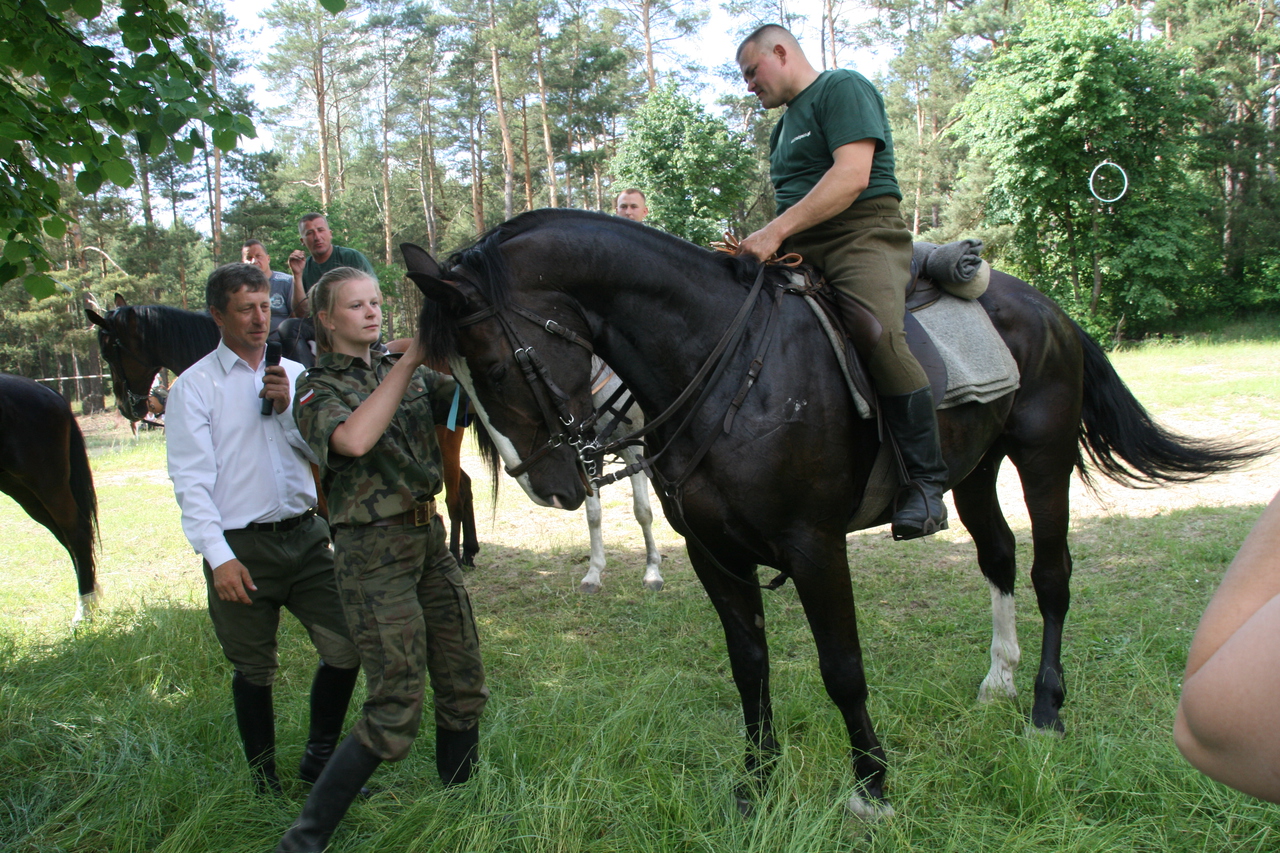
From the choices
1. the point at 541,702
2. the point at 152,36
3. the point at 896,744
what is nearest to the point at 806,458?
the point at 896,744

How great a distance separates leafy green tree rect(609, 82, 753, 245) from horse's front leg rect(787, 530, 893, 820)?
23.1 meters

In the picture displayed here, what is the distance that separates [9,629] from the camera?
17.4 feet

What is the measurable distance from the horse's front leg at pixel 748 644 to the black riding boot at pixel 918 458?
2.06ft

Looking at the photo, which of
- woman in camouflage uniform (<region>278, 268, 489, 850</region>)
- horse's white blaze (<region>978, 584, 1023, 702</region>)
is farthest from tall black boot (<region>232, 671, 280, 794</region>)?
horse's white blaze (<region>978, 584, 1023, 702</region>)

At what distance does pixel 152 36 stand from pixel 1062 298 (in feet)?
83.8

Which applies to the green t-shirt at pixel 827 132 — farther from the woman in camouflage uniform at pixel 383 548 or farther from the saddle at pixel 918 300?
the woman in camouflage uniform at pixel 383 548

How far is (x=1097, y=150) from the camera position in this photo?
21250 millimetres

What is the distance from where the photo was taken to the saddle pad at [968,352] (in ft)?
10.3

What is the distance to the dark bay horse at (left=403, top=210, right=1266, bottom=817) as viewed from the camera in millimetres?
2307

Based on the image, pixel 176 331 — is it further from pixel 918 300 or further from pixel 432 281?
pixel 918 300

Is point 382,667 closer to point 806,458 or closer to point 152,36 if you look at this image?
point 806,458

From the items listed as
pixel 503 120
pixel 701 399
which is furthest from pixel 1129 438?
pixel 503 120

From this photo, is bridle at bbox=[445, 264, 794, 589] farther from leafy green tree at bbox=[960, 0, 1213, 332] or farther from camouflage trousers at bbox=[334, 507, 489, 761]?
leafy green tree at bbox=[960, 0, 1213, 332]

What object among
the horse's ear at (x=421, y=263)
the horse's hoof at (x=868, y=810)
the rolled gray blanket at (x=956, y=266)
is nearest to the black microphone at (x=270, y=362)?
the horse's ear at (x=421, y=263)
